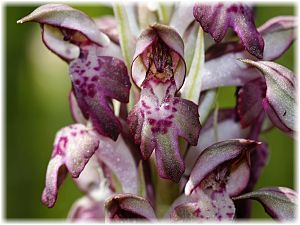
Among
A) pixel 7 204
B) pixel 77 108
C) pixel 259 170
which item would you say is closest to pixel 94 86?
pixel 77 108

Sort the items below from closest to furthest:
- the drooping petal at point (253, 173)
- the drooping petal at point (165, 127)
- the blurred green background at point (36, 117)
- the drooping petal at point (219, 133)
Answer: the drooping petal at point (165, 127)
the drooping petal at point (219, 133)
the drooping petal at point (253, 173)
the blurred green background at point (36, 117)

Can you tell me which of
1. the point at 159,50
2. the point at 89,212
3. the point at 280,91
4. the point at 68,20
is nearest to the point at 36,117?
the point at 89,212

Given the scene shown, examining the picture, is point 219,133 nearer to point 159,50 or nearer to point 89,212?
point 159,50

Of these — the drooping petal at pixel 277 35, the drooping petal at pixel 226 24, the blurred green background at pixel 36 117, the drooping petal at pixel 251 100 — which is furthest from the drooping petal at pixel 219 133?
the blurred green background at pixel 36 117

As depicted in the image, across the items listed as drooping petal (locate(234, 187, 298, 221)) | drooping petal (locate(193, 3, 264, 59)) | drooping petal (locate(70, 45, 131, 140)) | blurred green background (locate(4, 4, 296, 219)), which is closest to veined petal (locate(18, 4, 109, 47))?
drooping petal (locate(70, 45, 131, 140))

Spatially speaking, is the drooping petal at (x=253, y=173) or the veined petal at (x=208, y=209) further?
the drooping petal at (x=253, y=173)

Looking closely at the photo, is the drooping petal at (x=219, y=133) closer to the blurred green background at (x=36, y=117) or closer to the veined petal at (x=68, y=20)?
the veined petal at (x=68, y=20)
